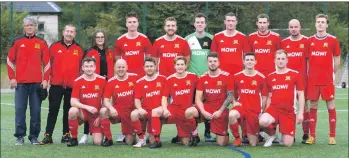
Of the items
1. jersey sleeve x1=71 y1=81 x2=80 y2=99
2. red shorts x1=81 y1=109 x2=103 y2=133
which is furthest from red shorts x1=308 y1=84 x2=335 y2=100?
jersey sleeve x1=71 y1=81 x2=80 y2=99

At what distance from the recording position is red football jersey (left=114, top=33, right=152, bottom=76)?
996cm

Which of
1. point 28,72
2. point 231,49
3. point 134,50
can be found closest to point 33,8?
point 134,50

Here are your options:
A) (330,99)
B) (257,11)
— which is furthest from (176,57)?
(257,11)

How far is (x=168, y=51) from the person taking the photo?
991 cm

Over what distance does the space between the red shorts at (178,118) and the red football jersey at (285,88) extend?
3.90 ft

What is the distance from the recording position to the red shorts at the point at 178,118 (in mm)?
9391

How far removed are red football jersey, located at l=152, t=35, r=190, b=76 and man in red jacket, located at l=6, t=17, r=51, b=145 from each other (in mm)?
1540

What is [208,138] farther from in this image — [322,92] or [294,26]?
[294,26]

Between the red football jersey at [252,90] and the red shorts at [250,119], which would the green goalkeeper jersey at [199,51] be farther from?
the red shorts at [250,119]

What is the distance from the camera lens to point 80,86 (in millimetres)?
9469

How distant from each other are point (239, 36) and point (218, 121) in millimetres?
1271

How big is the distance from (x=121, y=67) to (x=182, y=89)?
0.86 meters

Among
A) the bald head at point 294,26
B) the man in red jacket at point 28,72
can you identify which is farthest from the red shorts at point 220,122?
the man in red jacket at point 28,72

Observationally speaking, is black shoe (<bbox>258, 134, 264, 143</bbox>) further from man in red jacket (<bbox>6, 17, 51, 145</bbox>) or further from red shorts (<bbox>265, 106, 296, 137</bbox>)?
man in red jacket (<bbox>6, 17, 51, 145</bbox>)
